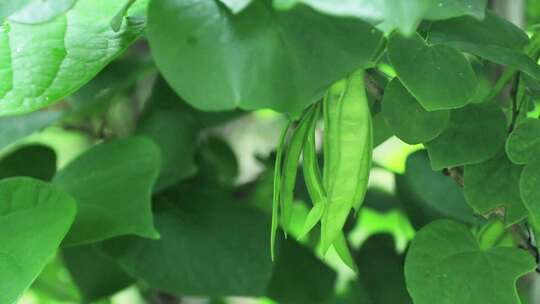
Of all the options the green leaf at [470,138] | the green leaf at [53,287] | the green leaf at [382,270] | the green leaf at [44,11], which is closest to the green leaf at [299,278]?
the green leaf at [382,270]

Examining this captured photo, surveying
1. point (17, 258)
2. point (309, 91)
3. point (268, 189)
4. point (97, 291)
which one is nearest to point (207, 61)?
point (309, 91)

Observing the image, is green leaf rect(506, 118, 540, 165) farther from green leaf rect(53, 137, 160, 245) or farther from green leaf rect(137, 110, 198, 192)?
green leaf rect(137, 110, 198, 192)

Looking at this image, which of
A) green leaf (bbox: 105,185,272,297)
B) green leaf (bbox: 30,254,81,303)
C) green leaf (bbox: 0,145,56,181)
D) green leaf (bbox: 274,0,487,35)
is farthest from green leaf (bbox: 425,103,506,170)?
green leaf (bbox: 30,254,81,303)

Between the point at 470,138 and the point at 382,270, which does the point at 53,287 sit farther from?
Answer: the point at 470,138

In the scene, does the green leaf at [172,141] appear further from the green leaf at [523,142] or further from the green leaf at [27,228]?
the green leaf at [523,142]

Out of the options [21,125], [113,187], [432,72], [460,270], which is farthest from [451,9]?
[21,125]
